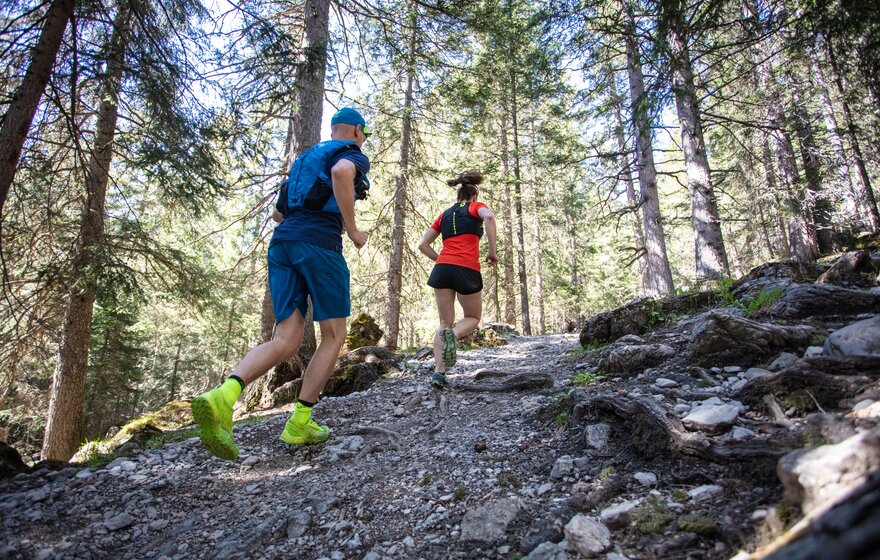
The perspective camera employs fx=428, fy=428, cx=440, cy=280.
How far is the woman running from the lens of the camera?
190 inches

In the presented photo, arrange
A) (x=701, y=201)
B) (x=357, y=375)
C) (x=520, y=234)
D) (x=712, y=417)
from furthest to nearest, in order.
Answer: (x=520, y=234)
(x=701, y=201)
(x=357, y=375)
(x=712, y=417)

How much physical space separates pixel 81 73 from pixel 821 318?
6987 mm

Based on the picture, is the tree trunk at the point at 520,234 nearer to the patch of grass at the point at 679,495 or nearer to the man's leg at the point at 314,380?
the man's leg at the point at 314,380

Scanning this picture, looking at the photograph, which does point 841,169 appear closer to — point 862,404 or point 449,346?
point 449,346

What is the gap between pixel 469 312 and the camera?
Answer: 16.5 feet

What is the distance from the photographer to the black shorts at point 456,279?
485cm

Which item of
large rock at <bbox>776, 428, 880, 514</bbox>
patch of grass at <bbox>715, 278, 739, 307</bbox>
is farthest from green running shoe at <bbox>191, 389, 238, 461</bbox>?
patch of grass at <bbox>715, 278, 739, 307</bbox>

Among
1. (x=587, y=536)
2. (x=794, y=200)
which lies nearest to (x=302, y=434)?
(x=587, y=536)

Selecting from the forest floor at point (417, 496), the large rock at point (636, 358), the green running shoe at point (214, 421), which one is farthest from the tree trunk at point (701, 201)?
the green running shoe at point (214, 421)

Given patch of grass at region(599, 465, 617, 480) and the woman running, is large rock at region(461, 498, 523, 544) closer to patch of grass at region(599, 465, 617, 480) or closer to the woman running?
patch of grass at region(599, 465, 617, 480)

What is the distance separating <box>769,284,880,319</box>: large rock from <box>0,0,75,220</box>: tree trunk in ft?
20.8

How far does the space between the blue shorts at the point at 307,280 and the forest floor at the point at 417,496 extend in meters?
1.18

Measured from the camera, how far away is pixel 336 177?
3312mm

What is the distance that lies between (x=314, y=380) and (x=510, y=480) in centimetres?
176
